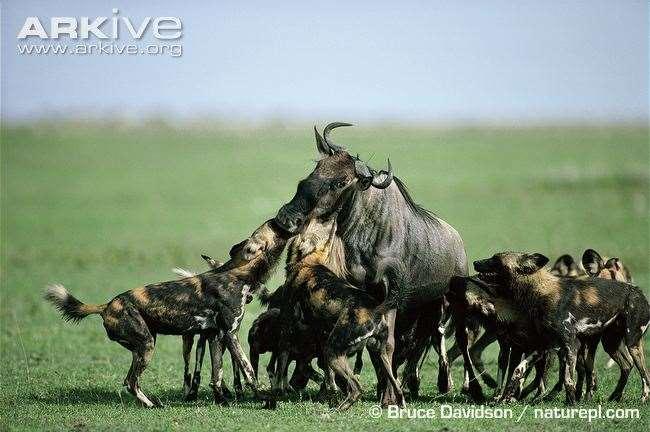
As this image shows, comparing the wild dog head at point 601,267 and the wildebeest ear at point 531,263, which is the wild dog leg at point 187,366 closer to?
the wildebeest ear at point 531,263

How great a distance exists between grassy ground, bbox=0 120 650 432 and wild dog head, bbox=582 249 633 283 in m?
1.46

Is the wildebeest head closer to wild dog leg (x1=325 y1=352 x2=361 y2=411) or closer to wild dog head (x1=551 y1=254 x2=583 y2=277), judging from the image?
wild dog leg (x1=325 y1=352 x2=361 y2=411)

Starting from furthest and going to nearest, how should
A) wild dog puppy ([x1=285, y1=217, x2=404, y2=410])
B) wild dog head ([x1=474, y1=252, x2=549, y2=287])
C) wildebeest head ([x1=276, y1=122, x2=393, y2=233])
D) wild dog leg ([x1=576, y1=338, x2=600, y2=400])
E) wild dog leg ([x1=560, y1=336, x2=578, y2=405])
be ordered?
wild dog leg ([x1=576, y1=338, x2=600, y2=400]) → wild dog head ([x1=474, y1=252, x2=549, y2=287]) → wildebeest head ([x1=276, y1=122, x2=393, y2=233]) → wild dog leg ([x1=560, y1=336, x2=578, y2=405]) → wild dog puppy ([x1=285, y1=217, x2=404, y2=410])

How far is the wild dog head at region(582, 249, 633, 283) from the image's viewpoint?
45.4 feet

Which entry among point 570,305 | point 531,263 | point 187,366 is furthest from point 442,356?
point 187,366

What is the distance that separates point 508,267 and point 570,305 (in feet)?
3.19

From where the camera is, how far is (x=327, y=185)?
11938 mm

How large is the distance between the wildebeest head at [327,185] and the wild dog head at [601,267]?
3644 millimetres

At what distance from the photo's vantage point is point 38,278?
26234 millimetres

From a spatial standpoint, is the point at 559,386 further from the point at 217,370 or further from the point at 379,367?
the point at 217,370

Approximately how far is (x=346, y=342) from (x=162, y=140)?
8257cm

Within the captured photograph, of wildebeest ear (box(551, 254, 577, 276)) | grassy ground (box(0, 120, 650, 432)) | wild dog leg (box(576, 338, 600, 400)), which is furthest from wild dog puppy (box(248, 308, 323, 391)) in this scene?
wildebeest ear (box(551, 254, 577, 276))

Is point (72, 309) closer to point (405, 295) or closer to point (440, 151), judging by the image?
point (405, 295)

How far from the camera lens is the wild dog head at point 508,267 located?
1205 cm
